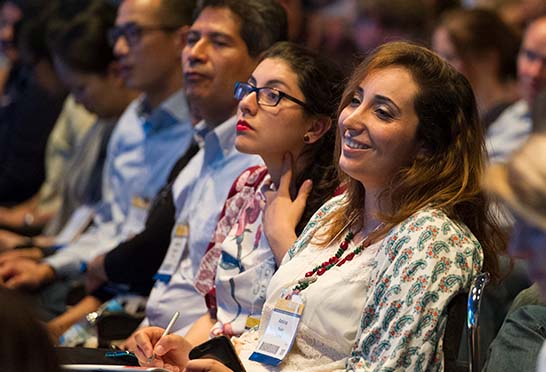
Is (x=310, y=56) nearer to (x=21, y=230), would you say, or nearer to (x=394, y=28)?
(x=394, y=28)

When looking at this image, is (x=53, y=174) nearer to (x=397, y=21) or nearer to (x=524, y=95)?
(x=397, y=21)

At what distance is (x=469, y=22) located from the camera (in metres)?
4.72

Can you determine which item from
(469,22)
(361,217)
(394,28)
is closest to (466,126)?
(361,217)

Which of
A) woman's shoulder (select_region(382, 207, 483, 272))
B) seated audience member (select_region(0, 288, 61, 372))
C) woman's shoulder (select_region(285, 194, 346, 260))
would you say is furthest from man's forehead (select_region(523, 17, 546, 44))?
seated audience member (select_region(0, 288, 61, 372))

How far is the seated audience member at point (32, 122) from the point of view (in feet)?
19.5

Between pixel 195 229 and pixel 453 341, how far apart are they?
1.37 metres

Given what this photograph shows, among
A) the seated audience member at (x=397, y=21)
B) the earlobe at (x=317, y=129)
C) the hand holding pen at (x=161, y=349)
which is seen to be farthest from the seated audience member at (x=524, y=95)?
the hand holding pen at (x=161, y=349)

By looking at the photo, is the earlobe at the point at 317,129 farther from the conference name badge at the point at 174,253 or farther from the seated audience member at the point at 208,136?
the conference name badge at the point at 174,253

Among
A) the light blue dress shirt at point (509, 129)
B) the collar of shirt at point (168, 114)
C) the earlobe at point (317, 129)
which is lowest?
the light blue dress shirt at point (509, 129)

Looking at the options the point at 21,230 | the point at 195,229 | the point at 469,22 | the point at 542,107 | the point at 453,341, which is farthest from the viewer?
the point at 21,230

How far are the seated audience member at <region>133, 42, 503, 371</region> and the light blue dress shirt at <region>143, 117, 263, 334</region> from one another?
2.74ft

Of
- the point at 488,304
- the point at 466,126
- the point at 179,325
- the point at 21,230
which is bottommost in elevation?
the point at 21,230

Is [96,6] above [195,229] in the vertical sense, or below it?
above

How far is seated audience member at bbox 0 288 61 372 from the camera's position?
55.4 inches
